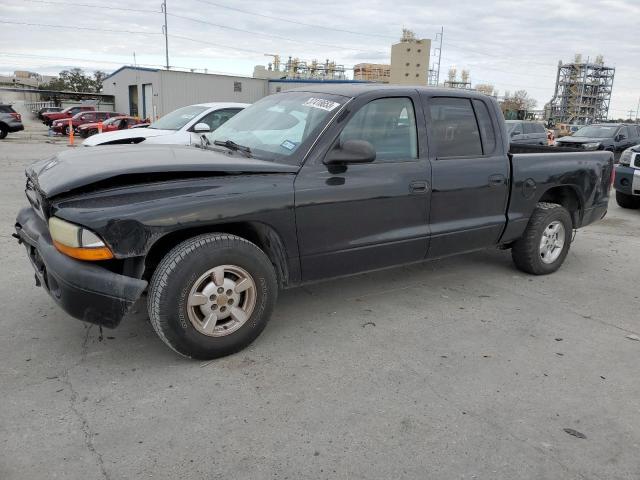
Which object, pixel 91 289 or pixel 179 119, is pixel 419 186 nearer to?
pixel 91 289

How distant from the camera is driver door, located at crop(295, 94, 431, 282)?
11.7ft

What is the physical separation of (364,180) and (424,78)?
102016 mm

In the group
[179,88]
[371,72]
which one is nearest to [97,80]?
[371,72]

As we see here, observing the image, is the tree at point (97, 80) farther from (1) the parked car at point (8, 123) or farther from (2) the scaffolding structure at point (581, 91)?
(2) the scaffolding structure at point (581, 91)

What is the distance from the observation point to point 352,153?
3488mm

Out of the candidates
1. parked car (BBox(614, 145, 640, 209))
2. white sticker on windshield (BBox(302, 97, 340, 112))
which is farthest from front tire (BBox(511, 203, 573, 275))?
parked car (BBox(614, 145, 640, 209))

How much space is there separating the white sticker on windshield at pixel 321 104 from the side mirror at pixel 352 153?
367 mm

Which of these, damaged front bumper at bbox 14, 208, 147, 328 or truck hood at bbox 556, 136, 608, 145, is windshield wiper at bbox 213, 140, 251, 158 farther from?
truck hood at bbox 556, 136, 608, 145

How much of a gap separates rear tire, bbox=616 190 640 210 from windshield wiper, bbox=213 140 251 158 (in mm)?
8631

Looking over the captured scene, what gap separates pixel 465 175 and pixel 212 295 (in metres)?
2.36

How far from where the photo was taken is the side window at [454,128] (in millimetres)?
4195

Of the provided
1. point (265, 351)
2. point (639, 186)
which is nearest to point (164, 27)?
point (639, 186)

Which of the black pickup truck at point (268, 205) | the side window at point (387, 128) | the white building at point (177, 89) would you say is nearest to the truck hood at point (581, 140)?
the black pickup truck at point (268, 205)

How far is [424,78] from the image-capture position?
9900 centimetres
